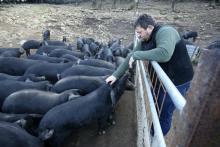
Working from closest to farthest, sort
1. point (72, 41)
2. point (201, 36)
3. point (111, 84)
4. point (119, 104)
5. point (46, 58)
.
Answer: point (111, 84), point (119, 104), point (46, 58), point (72, 41), point (201, 36)

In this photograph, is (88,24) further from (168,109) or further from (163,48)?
(163,48)

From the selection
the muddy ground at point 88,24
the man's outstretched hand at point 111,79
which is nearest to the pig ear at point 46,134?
the man's outstretched hand at point 111,79

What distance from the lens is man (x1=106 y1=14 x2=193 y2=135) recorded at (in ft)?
11.0

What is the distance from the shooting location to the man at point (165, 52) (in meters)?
3.35

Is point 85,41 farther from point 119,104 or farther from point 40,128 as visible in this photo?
point 40,128

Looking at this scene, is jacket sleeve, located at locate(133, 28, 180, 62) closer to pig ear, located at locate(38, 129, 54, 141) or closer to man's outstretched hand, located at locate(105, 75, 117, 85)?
man's outstretched hand, located at locate(105, 75, 117, 85)

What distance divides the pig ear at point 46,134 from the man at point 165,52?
4.41 feet

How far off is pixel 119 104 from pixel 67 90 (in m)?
1.29

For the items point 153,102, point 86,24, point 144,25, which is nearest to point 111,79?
point 144,25

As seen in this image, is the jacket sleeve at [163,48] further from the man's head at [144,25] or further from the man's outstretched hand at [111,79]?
the man's outstretched hand at [111,79]

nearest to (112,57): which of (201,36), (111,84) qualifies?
(111,84)

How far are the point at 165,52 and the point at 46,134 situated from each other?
1.77 meters

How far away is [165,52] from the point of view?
10.9ft

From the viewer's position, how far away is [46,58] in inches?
277
